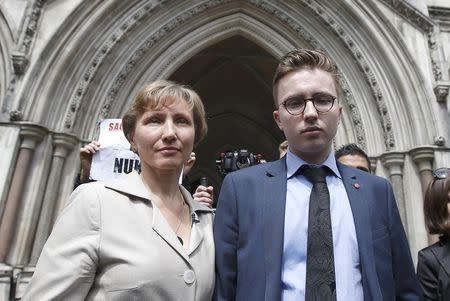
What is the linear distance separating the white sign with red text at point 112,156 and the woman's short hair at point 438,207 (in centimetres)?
174

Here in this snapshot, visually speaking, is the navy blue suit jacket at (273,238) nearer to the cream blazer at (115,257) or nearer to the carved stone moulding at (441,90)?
the cream blazer at (115,257)

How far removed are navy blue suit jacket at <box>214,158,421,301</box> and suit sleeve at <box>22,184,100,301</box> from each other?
0.38 m

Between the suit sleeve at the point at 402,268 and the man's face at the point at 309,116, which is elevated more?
the man's face at the point at 309,116

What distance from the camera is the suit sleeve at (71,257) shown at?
0.90 meters

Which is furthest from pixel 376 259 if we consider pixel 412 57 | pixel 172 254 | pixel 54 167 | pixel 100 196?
pixel 412 57

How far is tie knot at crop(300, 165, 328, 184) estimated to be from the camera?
117 cm

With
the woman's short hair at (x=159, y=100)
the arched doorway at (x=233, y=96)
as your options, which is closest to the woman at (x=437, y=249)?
the woman's short hair at (x=159, y=100)

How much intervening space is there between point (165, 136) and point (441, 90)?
5.53 m

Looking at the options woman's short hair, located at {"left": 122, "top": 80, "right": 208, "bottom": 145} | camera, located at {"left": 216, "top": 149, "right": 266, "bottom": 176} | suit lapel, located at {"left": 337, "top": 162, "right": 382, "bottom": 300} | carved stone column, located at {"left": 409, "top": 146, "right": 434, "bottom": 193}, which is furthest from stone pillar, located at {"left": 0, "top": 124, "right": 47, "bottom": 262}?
carved stone column, located at {"left": 409, "top": 146, "right": 434, "bottom": 193}

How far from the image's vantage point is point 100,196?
104 centimetres

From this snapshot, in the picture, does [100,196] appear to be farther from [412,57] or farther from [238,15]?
[238,15]

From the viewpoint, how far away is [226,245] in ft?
3.61

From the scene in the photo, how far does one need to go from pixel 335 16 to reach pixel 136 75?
358cm

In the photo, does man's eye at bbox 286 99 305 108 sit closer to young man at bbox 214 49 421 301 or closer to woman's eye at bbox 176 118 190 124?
young man at bbox 214 49 421 301
